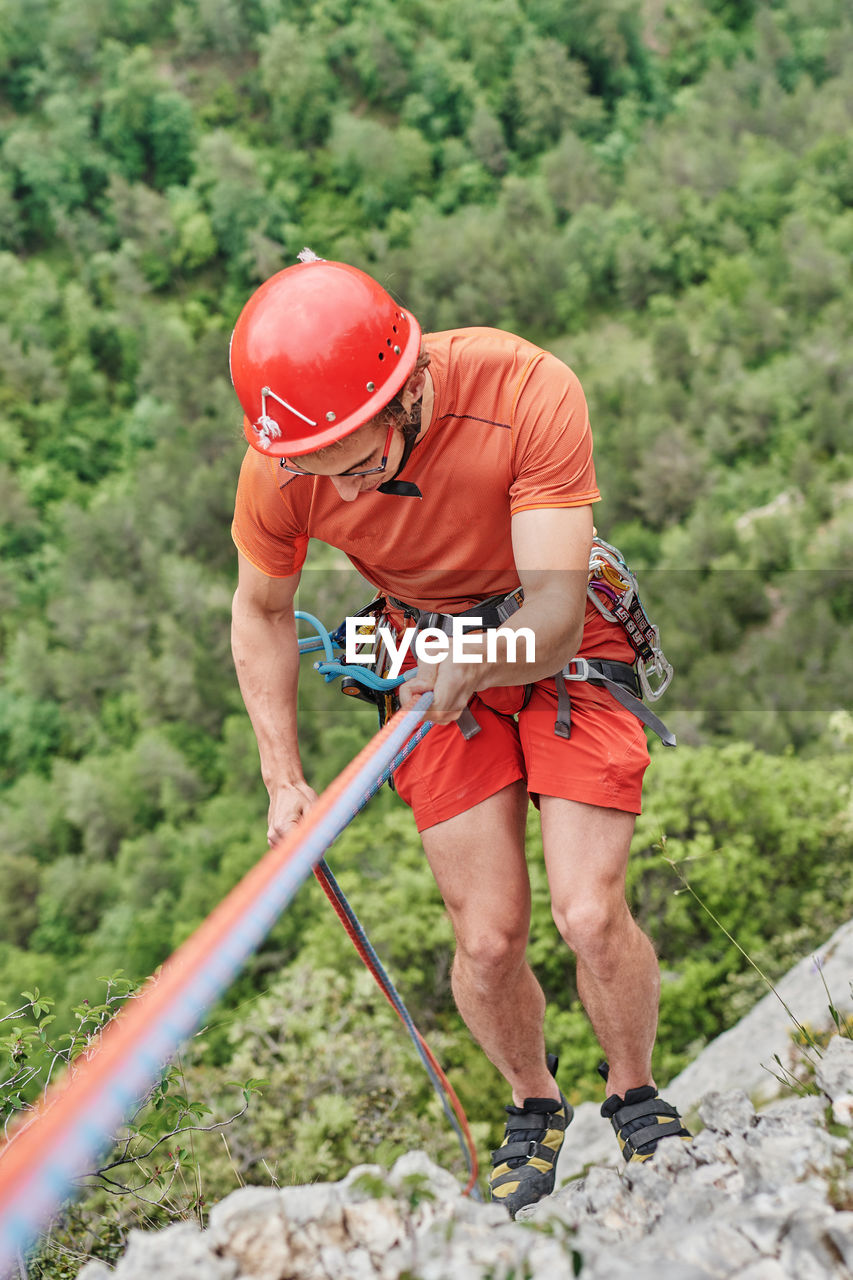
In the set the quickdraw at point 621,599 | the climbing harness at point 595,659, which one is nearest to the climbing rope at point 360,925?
the climbing harness at point 595,659

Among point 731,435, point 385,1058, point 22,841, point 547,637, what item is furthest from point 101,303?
point 547,637

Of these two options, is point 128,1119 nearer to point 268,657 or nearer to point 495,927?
point 495,927

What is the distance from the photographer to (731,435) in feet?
151

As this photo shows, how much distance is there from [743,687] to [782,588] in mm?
6677

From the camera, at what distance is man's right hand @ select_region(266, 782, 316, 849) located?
291 centimetres

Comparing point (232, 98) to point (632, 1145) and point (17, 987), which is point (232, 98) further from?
point (632, 1145)

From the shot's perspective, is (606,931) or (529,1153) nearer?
(606,931)

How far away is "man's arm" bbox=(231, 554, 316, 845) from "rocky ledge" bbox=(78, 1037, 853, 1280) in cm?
140

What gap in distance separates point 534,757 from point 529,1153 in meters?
1.18

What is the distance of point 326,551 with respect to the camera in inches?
1646

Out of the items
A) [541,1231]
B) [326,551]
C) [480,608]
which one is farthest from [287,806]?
[326,551]

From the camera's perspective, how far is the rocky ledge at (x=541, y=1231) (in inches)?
64.5

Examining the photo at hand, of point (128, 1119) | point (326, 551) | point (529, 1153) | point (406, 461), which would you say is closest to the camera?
point (128, 1119)

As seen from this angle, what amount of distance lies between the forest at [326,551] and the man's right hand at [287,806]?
686 mm
